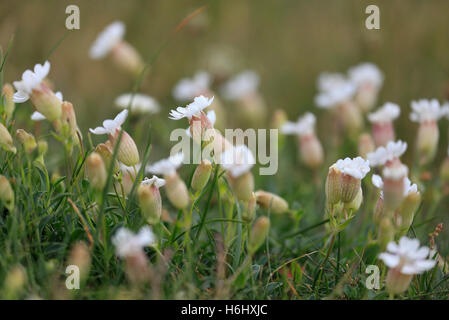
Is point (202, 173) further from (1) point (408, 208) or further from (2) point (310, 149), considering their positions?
(2) point (310, 149)

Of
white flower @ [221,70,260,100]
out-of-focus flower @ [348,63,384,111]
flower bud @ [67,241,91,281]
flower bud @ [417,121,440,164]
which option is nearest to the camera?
flower bud @ [67,241,91,281]

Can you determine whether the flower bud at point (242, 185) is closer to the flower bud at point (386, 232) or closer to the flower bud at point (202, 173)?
the flower bud at point (202, 173)

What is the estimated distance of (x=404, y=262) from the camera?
1.16 metres

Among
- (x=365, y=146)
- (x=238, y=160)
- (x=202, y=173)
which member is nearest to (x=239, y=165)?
(x=238, y=160)

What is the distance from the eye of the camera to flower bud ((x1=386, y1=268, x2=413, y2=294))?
3.81ft

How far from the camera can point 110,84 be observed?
3.23 meters

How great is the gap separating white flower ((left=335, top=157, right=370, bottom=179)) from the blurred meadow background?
1131 mm

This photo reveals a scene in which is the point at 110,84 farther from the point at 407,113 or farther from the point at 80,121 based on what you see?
the point at 407,113

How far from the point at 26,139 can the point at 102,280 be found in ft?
1.21

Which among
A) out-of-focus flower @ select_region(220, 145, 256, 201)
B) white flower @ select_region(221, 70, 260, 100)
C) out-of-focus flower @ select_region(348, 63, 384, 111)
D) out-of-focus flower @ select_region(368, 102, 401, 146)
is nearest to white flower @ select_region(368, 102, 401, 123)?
out-of-focus flower @ select_region(368, 102, 401, 146)

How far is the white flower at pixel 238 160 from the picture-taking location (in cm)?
122

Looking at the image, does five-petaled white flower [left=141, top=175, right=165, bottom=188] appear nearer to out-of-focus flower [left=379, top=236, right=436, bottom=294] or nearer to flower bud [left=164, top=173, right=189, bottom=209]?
flower bud [left=164, top=173, right=189, bottom=209]

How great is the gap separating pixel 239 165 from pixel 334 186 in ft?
0.83

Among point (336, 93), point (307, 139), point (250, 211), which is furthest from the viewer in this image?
point (336, 93)
